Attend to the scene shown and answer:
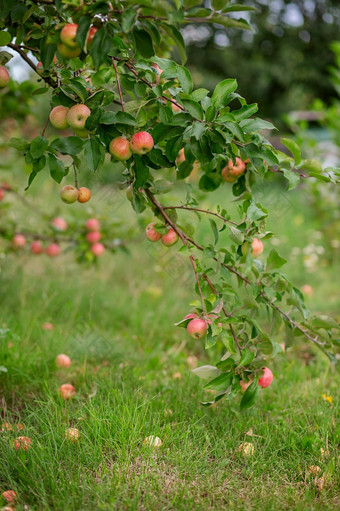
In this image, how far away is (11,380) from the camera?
5.67ft

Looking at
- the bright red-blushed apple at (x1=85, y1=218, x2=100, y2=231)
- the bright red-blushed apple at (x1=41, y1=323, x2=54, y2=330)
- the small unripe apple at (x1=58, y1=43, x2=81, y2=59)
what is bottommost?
the bright red-blushed apple at (x1=41, y1=323, x2=54, y2=330)

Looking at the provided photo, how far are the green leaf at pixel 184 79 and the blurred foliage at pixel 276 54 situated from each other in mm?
10097

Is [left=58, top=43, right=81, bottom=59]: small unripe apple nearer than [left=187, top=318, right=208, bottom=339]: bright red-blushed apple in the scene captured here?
Yes

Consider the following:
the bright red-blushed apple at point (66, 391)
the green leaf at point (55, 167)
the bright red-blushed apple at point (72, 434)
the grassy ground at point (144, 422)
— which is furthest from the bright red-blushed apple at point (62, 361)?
the green leaf at point (55, 167)

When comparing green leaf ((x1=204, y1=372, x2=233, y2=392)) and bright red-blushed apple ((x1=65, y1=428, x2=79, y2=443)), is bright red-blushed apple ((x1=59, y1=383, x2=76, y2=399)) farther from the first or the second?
green leaf ((x1=204, y1=372, x2=233, y2=392))

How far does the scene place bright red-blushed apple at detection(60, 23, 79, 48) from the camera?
108 centimetres

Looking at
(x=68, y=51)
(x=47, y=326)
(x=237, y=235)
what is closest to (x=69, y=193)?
(x=68, y=51)

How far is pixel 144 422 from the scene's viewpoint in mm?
1405

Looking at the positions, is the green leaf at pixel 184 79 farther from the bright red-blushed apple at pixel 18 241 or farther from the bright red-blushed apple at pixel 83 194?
the bright red-blushed apple at pixel 18 241

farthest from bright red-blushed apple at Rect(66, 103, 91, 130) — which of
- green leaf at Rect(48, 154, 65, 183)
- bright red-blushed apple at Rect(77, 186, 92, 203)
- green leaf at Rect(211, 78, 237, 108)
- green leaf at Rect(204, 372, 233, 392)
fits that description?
green leaf at Rect(204, 372, 233, 392)

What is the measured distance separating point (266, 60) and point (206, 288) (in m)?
11.4

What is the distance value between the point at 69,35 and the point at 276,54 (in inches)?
470

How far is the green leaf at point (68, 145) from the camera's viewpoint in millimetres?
1242

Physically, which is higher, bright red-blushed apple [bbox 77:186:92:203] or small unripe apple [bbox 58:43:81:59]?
small unripe apple [bbox 58:43:81:59]
